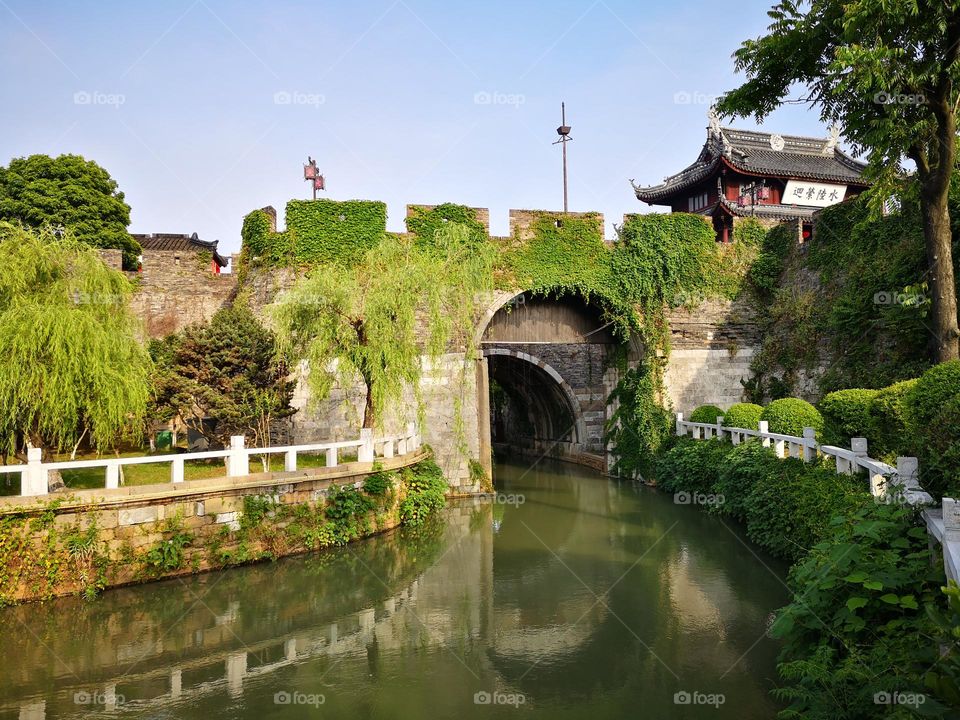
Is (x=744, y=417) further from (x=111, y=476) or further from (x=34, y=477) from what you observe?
(x=34, y=477)

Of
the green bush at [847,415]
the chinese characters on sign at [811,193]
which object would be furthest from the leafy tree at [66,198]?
the chinese characters on sign at [811,193]

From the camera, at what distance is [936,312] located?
852 cm

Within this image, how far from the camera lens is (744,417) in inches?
448

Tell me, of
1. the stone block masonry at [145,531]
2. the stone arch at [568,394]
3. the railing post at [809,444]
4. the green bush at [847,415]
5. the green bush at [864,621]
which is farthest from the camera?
the stone arch at [568,394]

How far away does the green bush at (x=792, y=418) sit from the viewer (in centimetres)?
1012

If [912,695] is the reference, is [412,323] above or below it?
above

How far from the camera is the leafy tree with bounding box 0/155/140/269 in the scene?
1939 cm

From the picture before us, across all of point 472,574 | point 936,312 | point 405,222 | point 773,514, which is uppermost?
point 405,222

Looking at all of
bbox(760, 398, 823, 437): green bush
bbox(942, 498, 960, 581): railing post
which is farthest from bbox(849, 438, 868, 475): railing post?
bbox(760, 398, 823, 437): green bush

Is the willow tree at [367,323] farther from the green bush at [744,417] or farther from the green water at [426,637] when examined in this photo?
the green bush at [744,417]

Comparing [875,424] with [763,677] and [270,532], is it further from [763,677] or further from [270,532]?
[270,532]

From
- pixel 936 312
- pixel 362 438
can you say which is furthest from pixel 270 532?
pixel 936 312

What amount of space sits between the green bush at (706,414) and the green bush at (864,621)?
8.32 m

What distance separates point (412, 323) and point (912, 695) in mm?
8365
